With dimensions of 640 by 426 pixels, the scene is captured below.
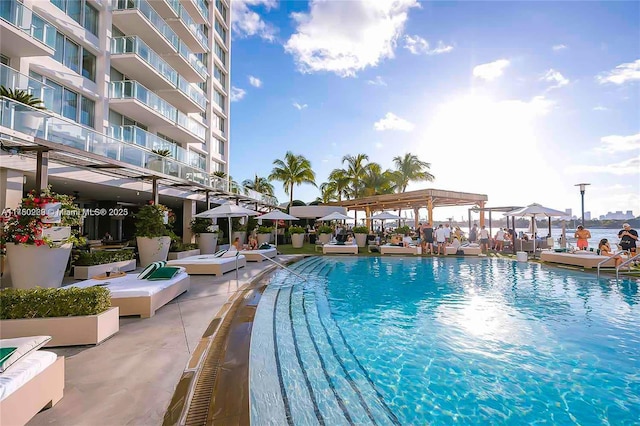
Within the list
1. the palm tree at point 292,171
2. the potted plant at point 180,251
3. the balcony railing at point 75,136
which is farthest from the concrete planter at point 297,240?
the palm tree at point 292,171

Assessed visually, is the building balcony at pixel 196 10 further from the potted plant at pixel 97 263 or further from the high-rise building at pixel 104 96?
the potted plant at pixel 97 263

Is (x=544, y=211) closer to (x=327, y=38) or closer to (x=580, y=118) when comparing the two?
(x=580, y=118)

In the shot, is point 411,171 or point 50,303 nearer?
point 50,303

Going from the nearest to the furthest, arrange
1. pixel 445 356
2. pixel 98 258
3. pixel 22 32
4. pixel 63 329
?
pixel 63 329 → pixel 445 356 → pixel 98 258 → pixel 22 32

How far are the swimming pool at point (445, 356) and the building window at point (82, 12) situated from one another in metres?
15.0

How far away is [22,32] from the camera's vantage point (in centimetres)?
966

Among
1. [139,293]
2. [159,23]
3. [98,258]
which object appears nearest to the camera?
[139,293]

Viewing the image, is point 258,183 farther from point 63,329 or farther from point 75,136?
point 63,329

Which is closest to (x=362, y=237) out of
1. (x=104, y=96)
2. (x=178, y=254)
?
(x=178, y=254)

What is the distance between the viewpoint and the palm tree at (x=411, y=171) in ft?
112

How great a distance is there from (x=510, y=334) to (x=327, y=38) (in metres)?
11.8

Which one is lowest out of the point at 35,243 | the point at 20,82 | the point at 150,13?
the point at 35,243

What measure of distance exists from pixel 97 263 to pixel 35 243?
2.21 metres

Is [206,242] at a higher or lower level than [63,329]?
higher
